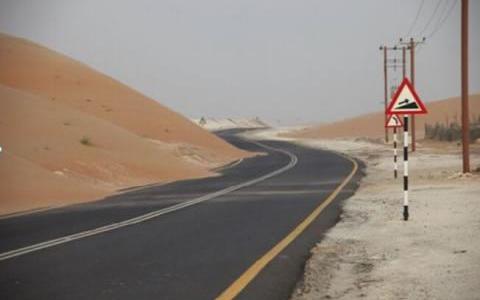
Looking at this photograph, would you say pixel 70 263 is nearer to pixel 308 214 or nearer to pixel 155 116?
pixel 308 214

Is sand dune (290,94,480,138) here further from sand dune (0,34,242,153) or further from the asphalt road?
the asphalt road

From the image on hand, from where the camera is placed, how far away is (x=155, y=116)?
71.5 m

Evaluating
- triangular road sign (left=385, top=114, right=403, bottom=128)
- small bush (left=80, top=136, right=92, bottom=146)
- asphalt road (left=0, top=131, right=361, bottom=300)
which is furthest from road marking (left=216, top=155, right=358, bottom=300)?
small bush (left=80, top=136, right=92, bottom=146)

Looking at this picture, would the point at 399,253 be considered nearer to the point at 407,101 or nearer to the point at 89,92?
the point at 407,101

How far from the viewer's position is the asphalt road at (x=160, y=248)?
27.8 ft

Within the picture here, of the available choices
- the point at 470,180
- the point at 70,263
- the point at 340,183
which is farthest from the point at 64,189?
the point at 70,263

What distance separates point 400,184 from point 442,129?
53.4 metres

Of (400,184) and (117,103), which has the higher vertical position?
(117,103)

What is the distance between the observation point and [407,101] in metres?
14.5

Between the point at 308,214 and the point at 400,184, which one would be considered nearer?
the point at 308,214

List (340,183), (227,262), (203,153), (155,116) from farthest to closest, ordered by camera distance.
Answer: (155,116), (203,153), (340,183), (227,262)

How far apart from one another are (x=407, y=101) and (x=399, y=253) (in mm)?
4853

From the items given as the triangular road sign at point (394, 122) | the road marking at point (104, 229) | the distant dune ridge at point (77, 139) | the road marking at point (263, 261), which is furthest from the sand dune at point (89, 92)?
the road marking at point (263, 261)

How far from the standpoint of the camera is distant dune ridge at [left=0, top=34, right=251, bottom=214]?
82.7 feet
